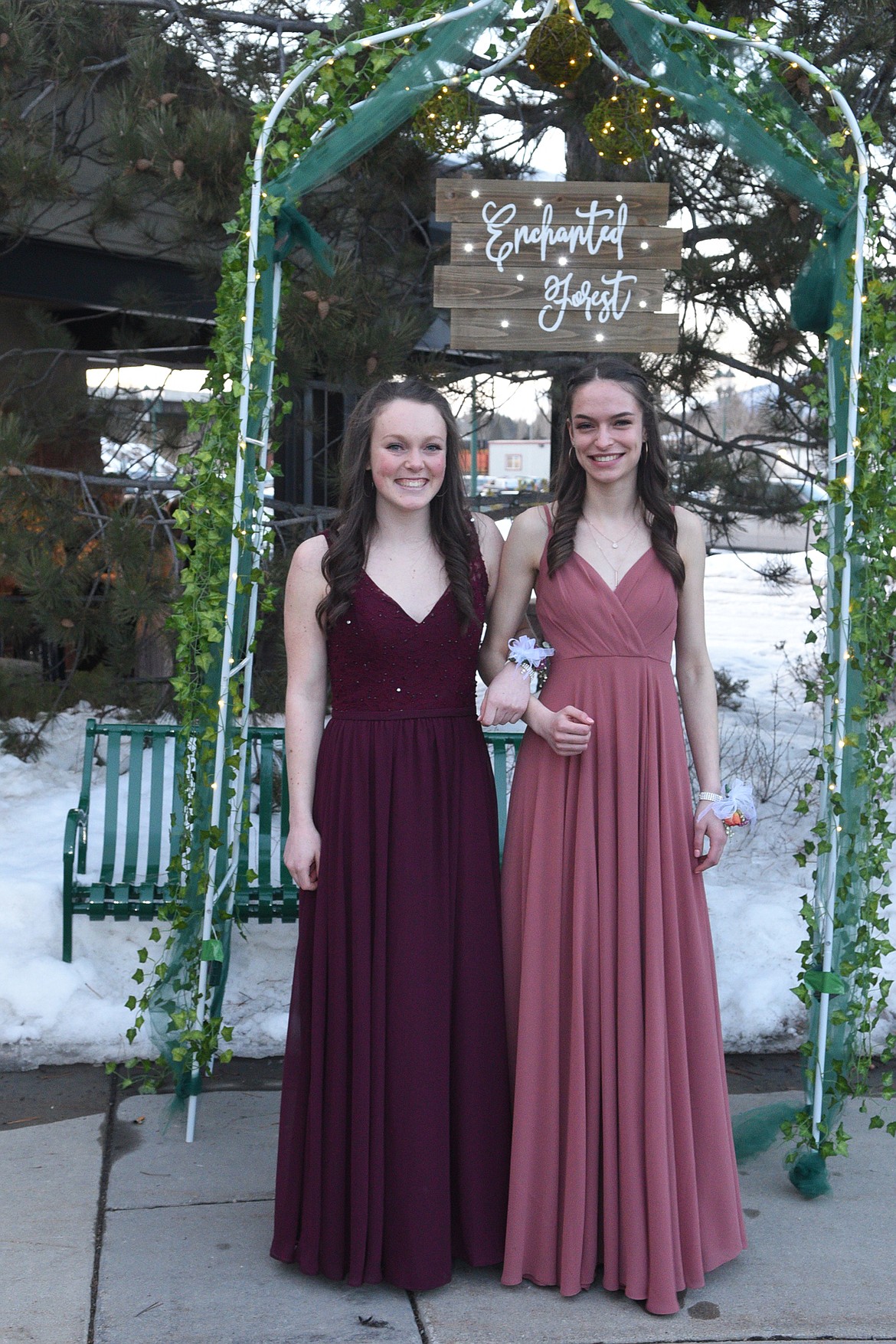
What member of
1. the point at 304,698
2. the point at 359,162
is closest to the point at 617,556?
the point at 304,698

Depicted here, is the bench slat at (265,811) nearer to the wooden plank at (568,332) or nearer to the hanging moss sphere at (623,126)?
the wooden plank at (568,332)

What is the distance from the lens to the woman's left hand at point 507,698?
9.72 feet

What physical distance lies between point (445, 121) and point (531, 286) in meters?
0.75

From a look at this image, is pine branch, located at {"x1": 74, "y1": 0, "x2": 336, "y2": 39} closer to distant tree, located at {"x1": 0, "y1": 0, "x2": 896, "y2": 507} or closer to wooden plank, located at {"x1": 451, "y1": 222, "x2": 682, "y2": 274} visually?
distant tree, located at {"x1": 0, "y1": 0, "x2": 896, "y2": 507}

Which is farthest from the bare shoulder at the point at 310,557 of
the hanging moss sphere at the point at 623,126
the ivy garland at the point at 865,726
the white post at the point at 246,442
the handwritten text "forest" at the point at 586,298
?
the hanging moss sphere at the point at 623,126

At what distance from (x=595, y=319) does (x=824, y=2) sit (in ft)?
8.01

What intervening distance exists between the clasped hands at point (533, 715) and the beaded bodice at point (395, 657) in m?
0.11

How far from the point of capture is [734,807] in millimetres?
2990

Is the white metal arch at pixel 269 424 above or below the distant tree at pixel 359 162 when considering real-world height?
below

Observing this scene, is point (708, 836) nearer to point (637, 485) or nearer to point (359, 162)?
point (637, 485)

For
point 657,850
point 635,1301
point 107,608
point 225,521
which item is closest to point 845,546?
point 657,850

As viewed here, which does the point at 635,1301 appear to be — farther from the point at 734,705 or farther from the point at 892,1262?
the point at 734,705

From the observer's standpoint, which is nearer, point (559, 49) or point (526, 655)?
point (526, 655)

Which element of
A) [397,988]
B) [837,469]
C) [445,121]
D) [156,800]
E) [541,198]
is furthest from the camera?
[156,800]
